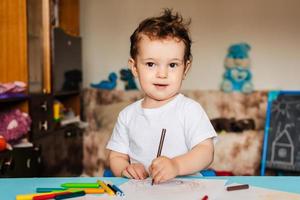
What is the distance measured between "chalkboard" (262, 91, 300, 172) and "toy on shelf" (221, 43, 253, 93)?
0.20 meters

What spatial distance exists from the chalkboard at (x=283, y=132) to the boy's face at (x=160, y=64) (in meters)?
2.06

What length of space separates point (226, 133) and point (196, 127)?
200 centimetres

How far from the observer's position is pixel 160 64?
92cm

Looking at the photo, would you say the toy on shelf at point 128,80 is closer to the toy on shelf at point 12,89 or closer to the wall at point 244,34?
the wall at point 244,34

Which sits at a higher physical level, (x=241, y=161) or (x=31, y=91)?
(x=31, y=91)

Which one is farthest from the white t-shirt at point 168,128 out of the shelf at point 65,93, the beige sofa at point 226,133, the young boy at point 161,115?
the beige sofa at point 226,133

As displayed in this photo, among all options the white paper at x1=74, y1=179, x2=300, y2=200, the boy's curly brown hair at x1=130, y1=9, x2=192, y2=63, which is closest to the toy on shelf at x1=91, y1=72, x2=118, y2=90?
the boy's curly brown hair at x1=130, y1=9, x2=192, y2=63

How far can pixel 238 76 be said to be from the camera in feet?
9.62

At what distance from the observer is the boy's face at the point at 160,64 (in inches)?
36.1

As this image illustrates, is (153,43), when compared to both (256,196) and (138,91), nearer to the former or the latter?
(256,196)

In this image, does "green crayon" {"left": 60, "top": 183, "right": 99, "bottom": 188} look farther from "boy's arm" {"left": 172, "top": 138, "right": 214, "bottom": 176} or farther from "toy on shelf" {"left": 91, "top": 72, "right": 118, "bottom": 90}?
"toy on shelf" {"left": 91, "top": 72, "right": 118, "bottom": 90}

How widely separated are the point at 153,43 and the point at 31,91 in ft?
4.55

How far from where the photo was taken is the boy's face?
Result: 917 mm

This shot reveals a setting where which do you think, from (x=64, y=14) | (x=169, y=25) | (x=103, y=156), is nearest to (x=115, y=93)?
(x=103, y=156)
